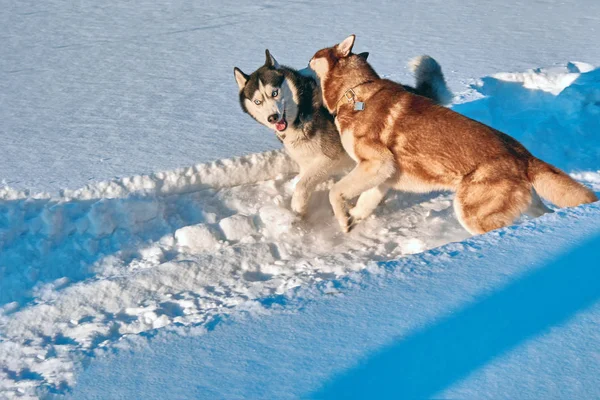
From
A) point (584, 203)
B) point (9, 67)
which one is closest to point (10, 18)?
point (9, 67)

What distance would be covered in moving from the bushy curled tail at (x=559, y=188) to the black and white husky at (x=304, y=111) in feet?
4.41

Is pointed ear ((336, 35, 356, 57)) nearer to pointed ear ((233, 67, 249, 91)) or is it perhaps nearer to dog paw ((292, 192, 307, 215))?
pointed ear ((233, 67, 249, 91))

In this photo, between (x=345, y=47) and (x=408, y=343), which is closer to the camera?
(x=408, y=343)

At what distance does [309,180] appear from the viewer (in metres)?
4.83

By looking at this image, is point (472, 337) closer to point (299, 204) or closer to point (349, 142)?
point (349, 142)

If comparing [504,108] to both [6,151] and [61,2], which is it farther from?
[61,2]

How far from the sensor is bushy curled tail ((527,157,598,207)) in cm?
373

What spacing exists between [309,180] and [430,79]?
1.19 metres

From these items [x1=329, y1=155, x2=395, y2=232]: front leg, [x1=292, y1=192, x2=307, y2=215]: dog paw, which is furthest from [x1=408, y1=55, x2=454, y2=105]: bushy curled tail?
[x1=292, y1=192, x2=307, y2=215]: dog paw

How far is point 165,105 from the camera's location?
6.51m

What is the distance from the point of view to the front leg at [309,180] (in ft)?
15.8

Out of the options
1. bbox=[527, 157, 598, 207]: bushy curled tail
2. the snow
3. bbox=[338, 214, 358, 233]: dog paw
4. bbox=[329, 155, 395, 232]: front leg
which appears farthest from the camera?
bbox=[338, 214, 358, 233]: dog paw

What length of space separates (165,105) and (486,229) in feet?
12.4

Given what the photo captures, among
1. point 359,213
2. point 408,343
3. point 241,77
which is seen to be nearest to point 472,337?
point 408,343
